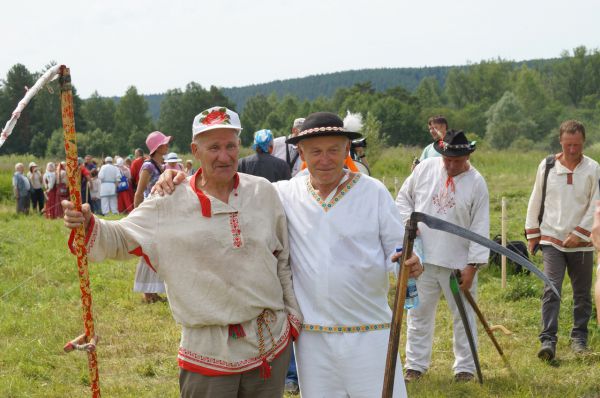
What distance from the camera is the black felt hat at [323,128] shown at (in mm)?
3594

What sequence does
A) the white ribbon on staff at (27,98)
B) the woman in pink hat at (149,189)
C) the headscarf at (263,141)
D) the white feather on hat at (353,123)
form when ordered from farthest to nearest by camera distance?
1. the woman in pink hat at (149,189)
2. the headscarf at (263,141)
3. the white feather on hat at (353,123)
4. the white ribbon on staff at (27,98)

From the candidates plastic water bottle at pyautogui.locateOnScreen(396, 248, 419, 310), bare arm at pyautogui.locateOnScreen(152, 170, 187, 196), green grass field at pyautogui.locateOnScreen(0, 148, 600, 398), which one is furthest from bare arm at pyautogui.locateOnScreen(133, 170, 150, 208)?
plastic water bottle at pyautogui.locateOnScreen(396, 248, 419, 310)

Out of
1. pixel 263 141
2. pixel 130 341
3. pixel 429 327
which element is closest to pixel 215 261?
pixel 263 141

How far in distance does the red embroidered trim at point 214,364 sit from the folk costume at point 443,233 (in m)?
2.75

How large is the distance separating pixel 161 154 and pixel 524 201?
36.8 ft

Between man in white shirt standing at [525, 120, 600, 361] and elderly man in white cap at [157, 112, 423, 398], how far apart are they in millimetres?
3381

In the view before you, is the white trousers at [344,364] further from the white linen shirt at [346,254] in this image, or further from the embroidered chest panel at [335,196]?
the embroidered chest panel at [335,196]

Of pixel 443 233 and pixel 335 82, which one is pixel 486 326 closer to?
pixel 443 233

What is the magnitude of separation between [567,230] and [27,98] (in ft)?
16.6

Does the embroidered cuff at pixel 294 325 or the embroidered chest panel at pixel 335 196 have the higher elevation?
the embroidered chest panel at pixel 335 196

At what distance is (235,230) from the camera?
3445 millimetres

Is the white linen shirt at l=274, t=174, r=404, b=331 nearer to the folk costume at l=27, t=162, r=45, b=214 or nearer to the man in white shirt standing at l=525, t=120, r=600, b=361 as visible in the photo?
the man in white shirt standing at l=525, t=120, r=600, b=361

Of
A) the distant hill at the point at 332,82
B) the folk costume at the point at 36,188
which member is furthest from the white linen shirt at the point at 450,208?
the distant hill at the point at 332,82

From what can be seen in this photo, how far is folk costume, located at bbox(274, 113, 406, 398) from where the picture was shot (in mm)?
3598
